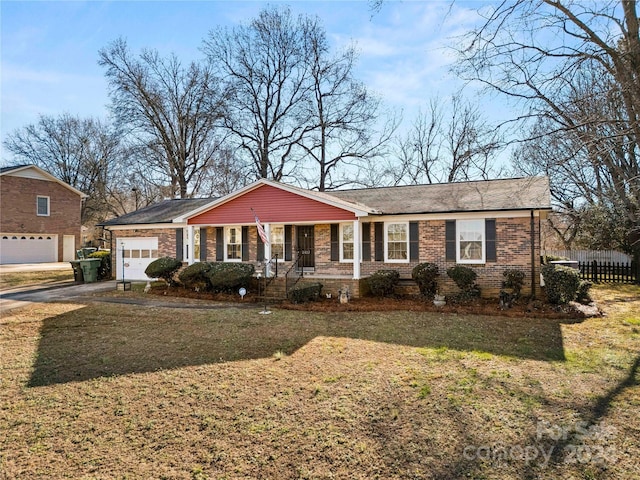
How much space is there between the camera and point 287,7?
27.6 meters

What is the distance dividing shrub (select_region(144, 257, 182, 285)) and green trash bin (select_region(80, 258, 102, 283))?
4833mm

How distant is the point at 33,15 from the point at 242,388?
9.99 m

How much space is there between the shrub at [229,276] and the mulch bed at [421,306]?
1.19 feet

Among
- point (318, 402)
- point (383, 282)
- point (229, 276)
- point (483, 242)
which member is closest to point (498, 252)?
point (483, 242)

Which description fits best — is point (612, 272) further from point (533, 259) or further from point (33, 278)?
point (33, 278)

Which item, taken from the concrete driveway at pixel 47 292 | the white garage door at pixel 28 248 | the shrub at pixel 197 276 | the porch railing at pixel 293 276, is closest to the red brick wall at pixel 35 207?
the white garage door at pixel 28 248

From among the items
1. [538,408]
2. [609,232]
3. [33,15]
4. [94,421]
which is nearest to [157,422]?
[94,421]

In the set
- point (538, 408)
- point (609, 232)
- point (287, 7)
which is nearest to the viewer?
point (538, 408)

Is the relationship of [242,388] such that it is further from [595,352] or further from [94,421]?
[595,352]

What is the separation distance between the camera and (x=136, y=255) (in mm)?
17703

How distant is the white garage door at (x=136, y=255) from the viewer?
17.4 meters

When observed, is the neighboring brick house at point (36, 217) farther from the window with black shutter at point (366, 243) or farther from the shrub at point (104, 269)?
the window with black shutter at point (366, 243)

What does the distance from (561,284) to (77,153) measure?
4457 cm

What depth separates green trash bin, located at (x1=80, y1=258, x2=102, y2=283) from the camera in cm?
1780
